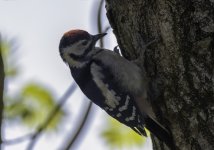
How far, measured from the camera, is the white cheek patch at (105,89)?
319 cm

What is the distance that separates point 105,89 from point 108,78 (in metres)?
0.10

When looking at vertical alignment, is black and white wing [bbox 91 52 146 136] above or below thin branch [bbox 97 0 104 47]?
below

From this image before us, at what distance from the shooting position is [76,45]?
11.3ft

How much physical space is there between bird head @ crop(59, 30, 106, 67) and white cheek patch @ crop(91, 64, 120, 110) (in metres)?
0.16

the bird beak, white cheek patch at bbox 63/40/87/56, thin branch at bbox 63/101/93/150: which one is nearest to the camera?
thin branch at bbox 63/101/93/150

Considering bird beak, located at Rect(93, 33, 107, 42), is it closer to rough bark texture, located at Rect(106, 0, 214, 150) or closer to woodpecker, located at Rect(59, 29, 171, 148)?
woodpecker, located at Rect(59, 29, 171, 148)

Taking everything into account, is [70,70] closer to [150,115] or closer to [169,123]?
[150,115]

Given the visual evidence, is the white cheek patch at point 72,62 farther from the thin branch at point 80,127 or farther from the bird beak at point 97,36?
the thin branch at point 80,127

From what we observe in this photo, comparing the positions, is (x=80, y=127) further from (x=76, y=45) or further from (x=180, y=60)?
(x=76, y=45)

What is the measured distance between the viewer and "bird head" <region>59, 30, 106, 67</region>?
11.1ft

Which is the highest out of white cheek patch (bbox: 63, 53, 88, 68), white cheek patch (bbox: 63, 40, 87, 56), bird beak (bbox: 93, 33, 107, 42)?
bird beak (bbox: 93, 33, 107, 42)

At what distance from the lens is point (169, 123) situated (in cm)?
264

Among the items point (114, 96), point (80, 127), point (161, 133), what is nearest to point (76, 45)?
point (114, 96)

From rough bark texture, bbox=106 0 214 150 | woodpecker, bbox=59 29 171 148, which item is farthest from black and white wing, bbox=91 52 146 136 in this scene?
rough bark texture, bbox=106 0 214 150
